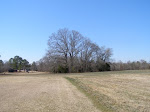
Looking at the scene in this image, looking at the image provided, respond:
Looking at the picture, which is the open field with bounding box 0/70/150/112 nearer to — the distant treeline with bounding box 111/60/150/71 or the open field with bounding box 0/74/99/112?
the open field with bounding box 0/74/99/112

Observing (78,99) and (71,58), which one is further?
(71,58)

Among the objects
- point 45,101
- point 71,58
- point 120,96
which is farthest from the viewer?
point 71,58

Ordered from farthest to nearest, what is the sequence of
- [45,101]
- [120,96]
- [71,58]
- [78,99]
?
[71,58] → [120,96] → [78,99] → [45,101]

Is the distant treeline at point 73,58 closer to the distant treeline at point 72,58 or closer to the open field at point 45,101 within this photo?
the distant treeline at point 72,58

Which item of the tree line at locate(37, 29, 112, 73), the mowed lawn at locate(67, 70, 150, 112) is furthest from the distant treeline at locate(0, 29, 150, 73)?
the mowed lawn at locate(67, 70, 150, 112)

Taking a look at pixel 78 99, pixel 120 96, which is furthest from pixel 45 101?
pixel 120 96

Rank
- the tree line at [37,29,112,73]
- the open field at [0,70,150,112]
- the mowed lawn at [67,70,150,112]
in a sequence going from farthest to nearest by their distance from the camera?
the tree line at [37,29,112,73], the open field at [0,70,150,112], the mowed lawn at [67,70,150,112]

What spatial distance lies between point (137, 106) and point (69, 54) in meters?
52.8

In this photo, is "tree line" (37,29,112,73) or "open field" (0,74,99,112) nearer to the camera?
"open field" (0,74,99,112)

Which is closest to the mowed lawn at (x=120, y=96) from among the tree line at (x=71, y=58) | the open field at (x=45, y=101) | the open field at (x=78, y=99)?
the open field at (x=78, y=99)

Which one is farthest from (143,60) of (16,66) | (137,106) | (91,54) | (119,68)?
(137,106)

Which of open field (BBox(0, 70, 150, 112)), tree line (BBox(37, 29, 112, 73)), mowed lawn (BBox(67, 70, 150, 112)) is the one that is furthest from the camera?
tree line (BBox(37, 29, 112, 73))

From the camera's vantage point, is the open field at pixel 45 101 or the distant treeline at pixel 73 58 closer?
the open field at pixel 45 101

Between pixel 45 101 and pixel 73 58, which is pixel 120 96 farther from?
pixel 73 58
